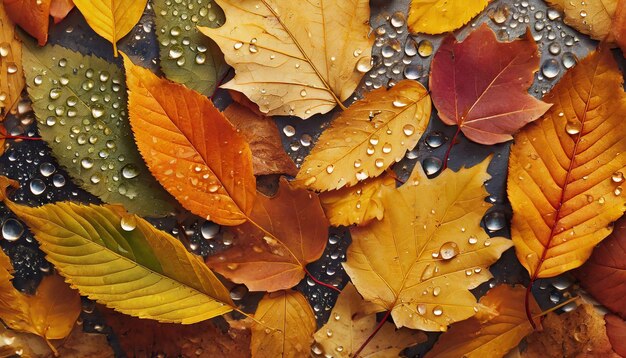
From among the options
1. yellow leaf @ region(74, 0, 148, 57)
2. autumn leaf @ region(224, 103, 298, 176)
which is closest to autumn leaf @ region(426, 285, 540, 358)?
autumn leaf @ region(224, 103, 298, 176)

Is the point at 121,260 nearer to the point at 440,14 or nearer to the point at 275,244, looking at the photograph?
the point at 275,244

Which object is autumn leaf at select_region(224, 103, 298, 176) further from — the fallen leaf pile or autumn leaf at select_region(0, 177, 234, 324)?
autumn leaf at select_region(0, 177, 234, 324)

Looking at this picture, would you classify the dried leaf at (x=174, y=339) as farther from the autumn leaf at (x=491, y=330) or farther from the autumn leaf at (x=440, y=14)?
the autumn leaf at (x=440, y=14)

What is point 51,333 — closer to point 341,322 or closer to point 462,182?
point 341,322

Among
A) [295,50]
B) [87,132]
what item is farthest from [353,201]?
[87,132]

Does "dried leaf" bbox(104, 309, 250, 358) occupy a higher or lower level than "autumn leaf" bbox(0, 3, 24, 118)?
lower

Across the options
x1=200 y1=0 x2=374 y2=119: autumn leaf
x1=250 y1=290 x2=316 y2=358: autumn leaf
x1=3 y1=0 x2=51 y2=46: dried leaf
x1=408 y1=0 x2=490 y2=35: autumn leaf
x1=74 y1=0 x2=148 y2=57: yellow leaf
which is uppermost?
x1=408 y1=0 x2=490 y2=35: autumn leaf

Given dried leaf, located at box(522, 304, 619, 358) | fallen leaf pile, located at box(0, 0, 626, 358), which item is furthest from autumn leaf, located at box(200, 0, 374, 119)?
dried leaf, located at box(522, 304, 619, 358)
